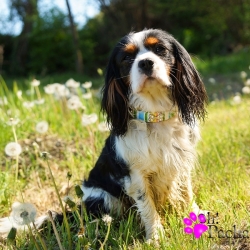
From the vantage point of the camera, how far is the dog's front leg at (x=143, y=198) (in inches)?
103

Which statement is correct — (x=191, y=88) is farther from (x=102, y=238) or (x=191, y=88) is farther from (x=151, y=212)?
(x=102, y=238)

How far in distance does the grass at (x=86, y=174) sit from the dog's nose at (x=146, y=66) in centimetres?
75

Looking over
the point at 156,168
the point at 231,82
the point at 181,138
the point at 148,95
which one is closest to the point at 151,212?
the point at 156,168

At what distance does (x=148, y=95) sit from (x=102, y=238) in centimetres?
92

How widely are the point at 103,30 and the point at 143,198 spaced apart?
12.6 m

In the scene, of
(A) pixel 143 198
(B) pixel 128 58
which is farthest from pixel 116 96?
(A) pixel 143 198

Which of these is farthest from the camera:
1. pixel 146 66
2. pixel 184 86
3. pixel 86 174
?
pixel 86 174

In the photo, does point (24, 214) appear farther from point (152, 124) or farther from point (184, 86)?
point (184, 86)

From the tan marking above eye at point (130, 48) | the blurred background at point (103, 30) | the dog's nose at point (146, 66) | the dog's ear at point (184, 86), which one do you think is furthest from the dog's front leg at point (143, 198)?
the blurred background at point (103, 30)

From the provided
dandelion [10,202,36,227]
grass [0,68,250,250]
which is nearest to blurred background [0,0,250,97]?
grass [0,68,250,250]

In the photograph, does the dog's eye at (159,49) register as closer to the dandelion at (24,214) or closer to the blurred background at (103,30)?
the dandelion at (24,214)

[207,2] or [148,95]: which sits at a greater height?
[207,2]

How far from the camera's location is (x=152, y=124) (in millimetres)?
2682

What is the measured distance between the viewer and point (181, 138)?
2.73 m
